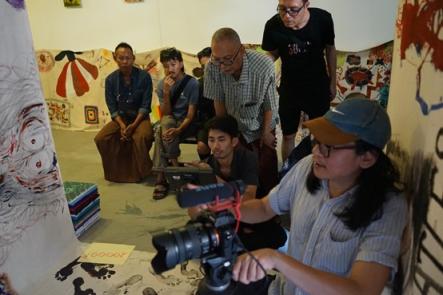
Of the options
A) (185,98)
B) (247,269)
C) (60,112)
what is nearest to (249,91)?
(185,98)

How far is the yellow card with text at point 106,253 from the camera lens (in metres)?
2.12

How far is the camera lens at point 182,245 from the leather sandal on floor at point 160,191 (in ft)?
6.79

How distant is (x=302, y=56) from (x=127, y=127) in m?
1.50

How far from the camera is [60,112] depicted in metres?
4.53

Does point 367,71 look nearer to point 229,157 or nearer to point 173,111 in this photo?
point 173,111

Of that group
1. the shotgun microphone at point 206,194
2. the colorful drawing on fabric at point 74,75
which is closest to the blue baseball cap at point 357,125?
the shotgun microphone at point 206,194

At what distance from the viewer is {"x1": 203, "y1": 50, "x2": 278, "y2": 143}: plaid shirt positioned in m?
2.15

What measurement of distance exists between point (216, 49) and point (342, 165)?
1225 millimetres

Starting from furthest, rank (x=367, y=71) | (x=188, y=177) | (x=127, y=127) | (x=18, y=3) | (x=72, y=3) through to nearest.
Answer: (x=72, y=3) → (x=367, y=71) → (x=127, y=127) → (x=18, y=3) → (x=188, y=177)

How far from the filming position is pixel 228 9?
12.1ft

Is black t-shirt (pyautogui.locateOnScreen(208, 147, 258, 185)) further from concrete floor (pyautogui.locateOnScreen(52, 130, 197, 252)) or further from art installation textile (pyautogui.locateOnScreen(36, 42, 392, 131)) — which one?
art installation textile (pyautogui.locateOnScreen(36, 42, 392, 131))

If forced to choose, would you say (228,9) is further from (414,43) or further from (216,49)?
→ (414,43)

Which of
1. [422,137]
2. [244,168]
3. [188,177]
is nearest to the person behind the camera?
[422,137]

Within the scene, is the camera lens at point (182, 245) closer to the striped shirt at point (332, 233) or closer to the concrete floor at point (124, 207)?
the striped shirt at point (332, 233)
